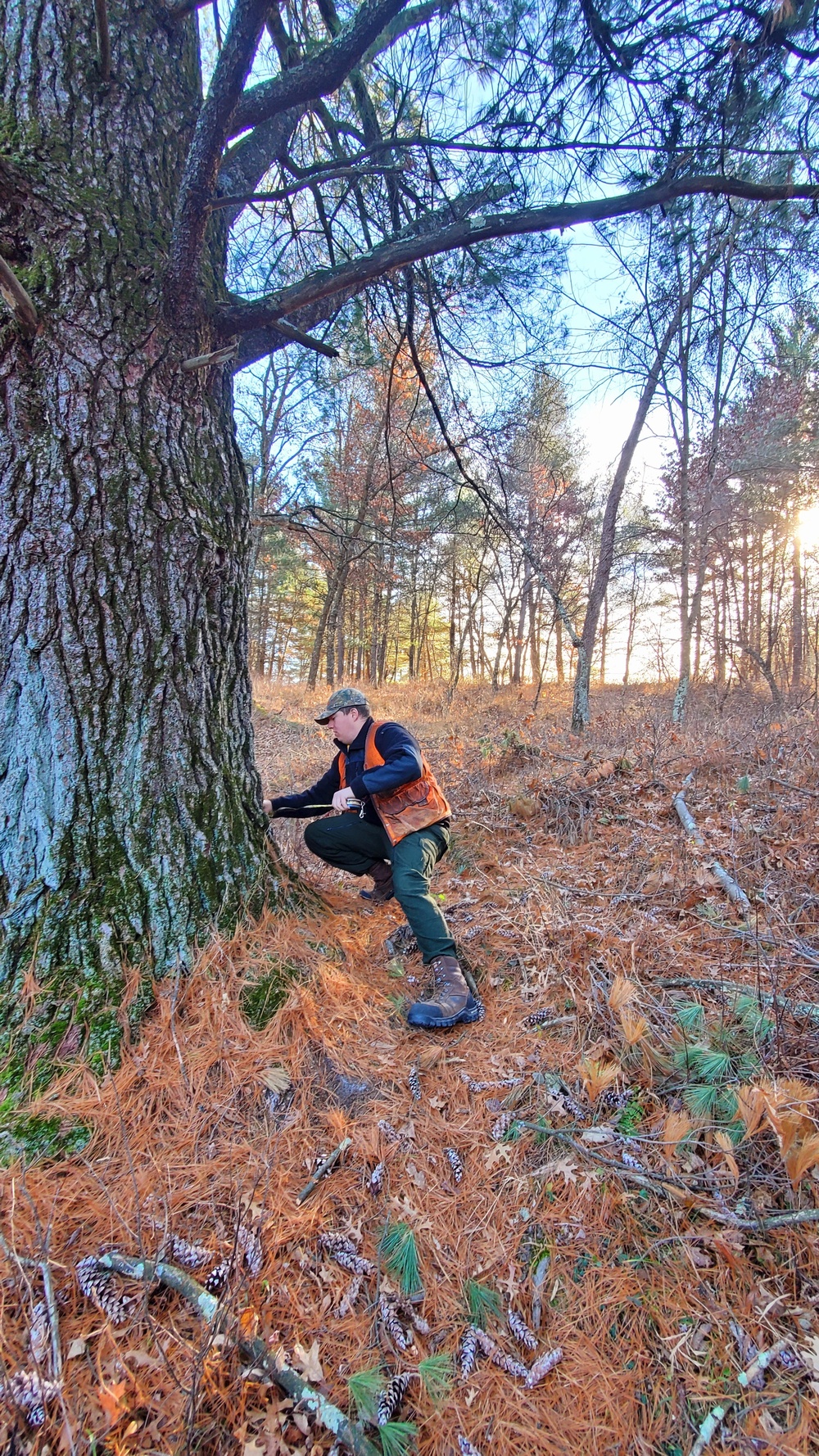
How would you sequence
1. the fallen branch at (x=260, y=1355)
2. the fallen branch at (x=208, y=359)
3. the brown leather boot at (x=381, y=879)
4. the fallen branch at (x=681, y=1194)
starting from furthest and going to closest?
the brown leather boot at (x=381, y=879) < the fallen branch at (x=208, y=359) < the fallen branch at (x=681, y=1194) < the fallen branch at (x=260, y=1355)

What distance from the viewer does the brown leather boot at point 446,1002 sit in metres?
2.25

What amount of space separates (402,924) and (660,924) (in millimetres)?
1278

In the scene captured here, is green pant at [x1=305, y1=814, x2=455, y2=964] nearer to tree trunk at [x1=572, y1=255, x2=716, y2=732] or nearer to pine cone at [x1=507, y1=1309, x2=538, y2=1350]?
pine cone at [x1=507, y1=1309, x2=538, y2=1350]

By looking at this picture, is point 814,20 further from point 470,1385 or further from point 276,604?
point 276,604

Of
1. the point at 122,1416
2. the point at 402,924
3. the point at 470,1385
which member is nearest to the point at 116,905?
the point at 122,1416

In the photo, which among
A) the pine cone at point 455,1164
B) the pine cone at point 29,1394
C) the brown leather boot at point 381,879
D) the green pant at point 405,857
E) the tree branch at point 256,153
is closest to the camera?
the pine cone at point 29,1394

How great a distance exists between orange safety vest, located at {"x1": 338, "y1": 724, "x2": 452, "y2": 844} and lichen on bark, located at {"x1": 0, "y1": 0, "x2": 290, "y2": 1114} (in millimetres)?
874

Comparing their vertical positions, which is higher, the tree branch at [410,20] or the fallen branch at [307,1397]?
the tree branch at [410,20]

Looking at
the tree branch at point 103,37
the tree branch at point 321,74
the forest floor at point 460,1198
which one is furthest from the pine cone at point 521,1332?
the tree branch at point 103,37


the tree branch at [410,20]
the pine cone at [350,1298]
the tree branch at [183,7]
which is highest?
the tree branch at [410,20]

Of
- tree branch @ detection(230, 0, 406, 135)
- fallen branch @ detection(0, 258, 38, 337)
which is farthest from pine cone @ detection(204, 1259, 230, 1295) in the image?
tree branch @ detection(230, 0, 406, 135)

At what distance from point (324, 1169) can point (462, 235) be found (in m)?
3.33

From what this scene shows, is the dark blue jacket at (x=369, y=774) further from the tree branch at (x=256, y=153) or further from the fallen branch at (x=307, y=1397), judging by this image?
the tree branch at (x=256, y=153)

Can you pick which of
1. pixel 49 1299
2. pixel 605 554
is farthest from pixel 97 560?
pixel 605 554
